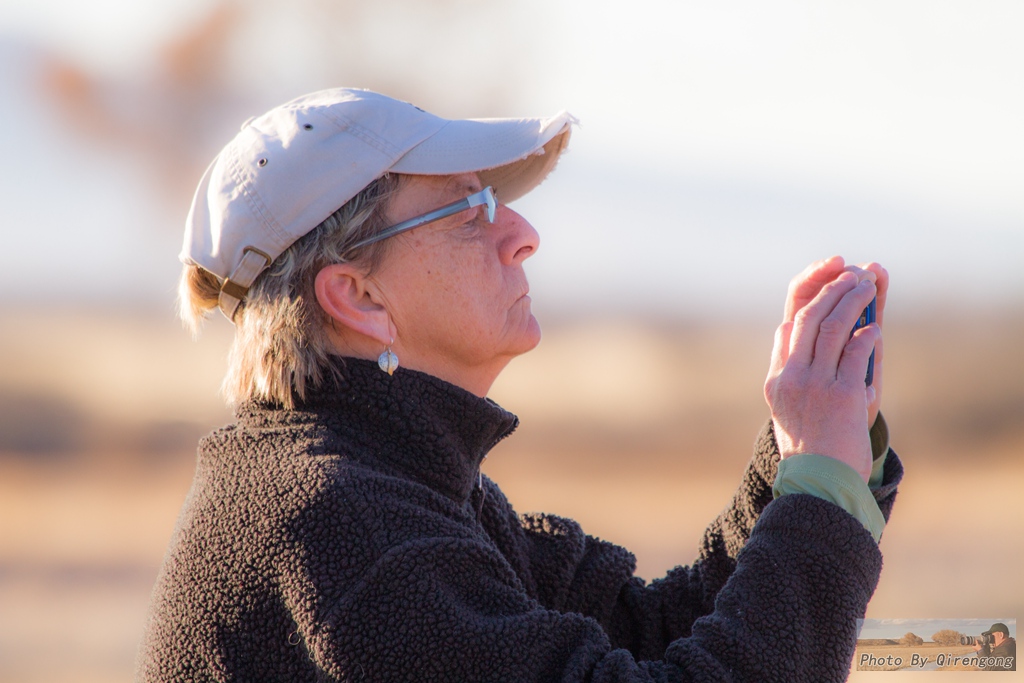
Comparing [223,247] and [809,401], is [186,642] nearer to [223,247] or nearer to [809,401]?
[223,247]

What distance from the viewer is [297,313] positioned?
1776mm

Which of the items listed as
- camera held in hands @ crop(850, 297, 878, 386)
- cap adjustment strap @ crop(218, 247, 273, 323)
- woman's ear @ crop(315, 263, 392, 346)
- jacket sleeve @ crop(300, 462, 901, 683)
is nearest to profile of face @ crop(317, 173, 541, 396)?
woman's ear @ crop(315, 263, 392, 346)

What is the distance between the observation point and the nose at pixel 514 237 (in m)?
1.92

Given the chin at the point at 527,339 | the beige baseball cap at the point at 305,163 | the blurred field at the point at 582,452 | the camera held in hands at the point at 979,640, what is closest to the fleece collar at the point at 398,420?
the chin at the point at 527,339

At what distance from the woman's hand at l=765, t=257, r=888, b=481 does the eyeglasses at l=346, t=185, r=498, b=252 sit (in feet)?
1.88

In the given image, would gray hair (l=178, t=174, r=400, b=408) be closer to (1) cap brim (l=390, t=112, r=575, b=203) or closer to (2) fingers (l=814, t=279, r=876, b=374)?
(1) cap brim (l=390, t=112, r=575, b=203)

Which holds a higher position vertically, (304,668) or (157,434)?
(157,434)

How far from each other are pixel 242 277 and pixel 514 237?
50 centimetres

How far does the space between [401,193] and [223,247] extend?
325mm

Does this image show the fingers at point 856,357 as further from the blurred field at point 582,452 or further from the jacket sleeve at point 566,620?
the blurred field at point 582,452

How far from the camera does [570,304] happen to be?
64.3ft

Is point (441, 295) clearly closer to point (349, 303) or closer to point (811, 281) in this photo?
point (349, 303)

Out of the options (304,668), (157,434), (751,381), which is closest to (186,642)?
(304,668)

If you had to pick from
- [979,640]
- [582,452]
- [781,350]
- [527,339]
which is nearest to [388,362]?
[527,339]
